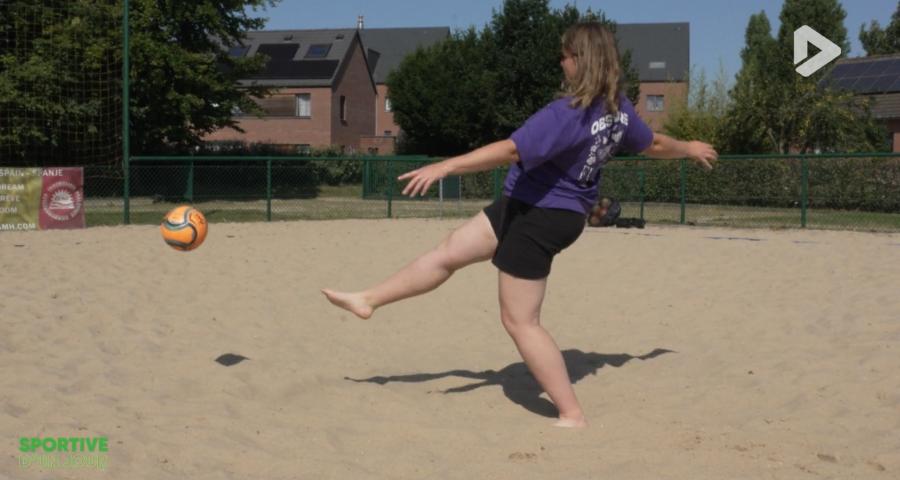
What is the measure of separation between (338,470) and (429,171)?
4.05 ft

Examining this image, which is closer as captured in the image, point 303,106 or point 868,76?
point 868,76

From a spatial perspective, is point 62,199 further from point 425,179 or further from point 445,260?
point 425,179

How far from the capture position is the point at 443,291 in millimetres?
8602

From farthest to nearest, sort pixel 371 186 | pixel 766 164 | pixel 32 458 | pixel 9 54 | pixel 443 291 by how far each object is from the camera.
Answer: pixel 371 186, pixel 9 54, pixel 766 164, pixel 443 291, pixel 32 458

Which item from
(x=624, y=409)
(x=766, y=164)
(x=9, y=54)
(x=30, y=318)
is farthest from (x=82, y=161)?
(x=624, y=409)

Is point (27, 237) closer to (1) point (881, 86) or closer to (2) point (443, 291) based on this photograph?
(2) point (443, 291)

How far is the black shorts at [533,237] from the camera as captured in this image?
4.17m

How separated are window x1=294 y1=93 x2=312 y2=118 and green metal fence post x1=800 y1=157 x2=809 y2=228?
32.2 metres

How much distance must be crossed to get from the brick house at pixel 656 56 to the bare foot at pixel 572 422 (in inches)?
2078

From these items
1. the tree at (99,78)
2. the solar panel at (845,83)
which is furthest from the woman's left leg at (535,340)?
the solar panel at (845,83)

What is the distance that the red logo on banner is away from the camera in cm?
1560

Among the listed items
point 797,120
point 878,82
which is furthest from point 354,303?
point 878,82

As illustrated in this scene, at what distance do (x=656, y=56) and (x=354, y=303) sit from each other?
5714 centimetres

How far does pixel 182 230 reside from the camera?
600cm
